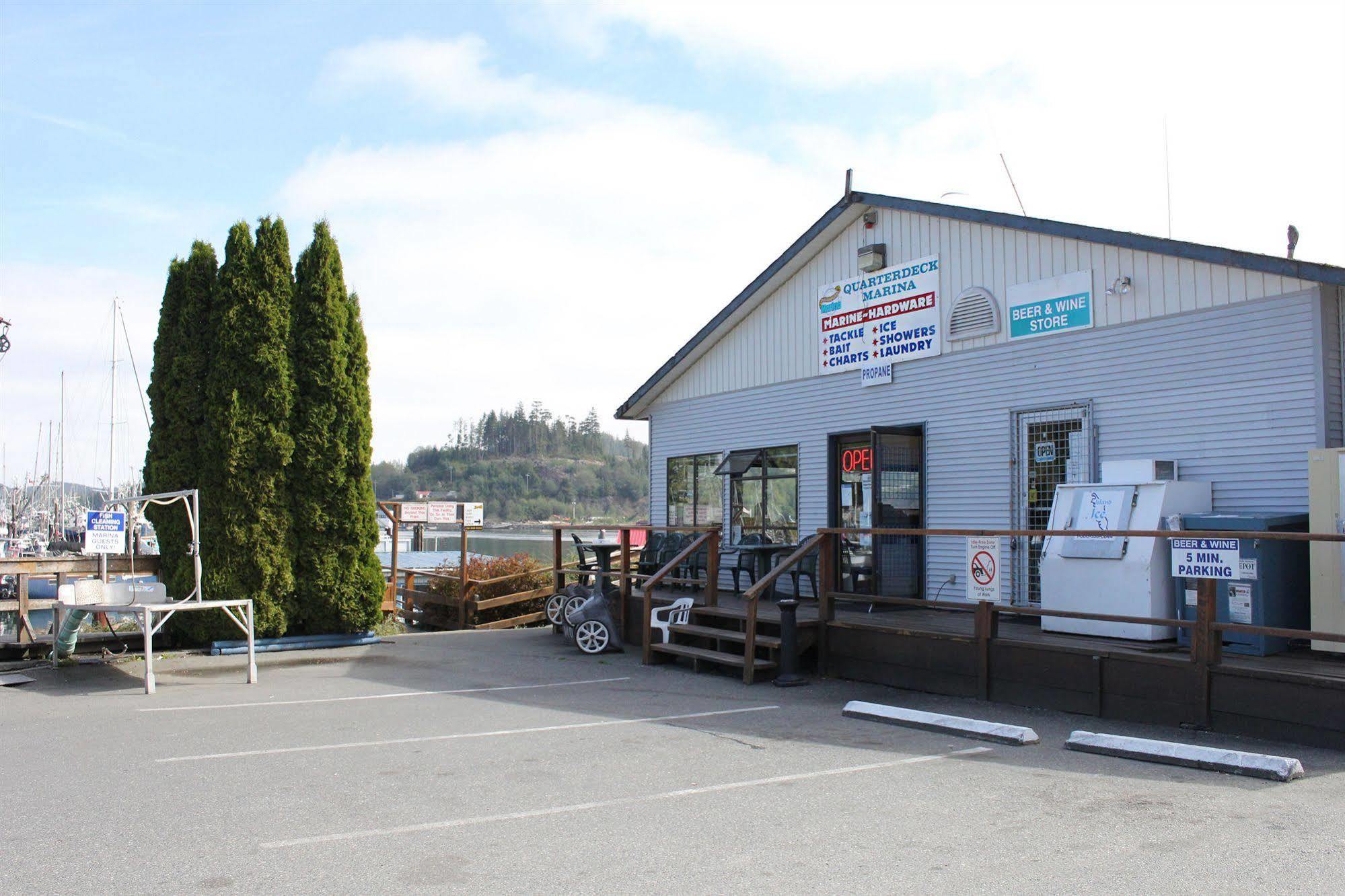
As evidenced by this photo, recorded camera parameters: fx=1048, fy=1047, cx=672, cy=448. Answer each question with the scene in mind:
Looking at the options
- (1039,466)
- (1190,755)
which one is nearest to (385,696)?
(1190,755)

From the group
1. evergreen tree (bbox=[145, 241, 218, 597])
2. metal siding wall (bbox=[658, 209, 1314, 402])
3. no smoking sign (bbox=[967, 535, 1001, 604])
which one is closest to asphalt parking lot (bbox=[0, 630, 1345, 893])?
no smoking sign (bbox=[967, 535, 1001, 604])

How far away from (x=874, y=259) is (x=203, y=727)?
9.69 m

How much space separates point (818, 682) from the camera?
10.4 m

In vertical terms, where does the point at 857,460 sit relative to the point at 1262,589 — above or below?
above

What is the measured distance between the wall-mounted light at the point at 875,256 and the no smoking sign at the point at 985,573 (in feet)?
17.7

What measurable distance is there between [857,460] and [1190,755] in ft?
25.4

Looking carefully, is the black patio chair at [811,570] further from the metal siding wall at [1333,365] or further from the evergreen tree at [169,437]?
the evergreen tree at [169,437]

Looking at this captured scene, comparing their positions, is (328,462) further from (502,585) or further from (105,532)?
(502,585)

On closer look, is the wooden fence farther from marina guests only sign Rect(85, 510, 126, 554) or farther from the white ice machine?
marina guests only sign Rect(85, 510, 126, 554)

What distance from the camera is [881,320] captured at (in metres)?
13.8

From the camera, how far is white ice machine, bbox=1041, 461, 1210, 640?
9.20 m

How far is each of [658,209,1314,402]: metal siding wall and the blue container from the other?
7.52ft

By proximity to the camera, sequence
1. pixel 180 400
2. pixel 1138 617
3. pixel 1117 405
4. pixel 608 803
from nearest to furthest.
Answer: pixel 608 803 < pixel 1138 617 < pixel 1117 405 < pixel 180 400

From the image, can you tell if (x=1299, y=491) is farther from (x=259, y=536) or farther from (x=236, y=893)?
(x=259, y=536)
